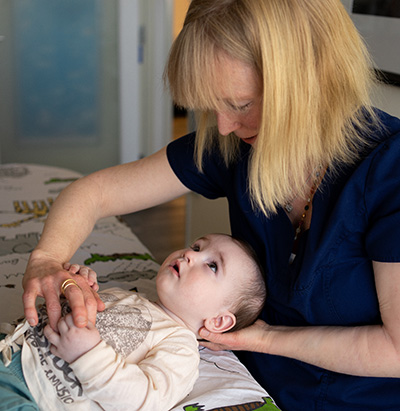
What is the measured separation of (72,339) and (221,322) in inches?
15.6

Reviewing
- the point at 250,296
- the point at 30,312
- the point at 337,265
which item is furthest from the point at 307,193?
the point at 30,312

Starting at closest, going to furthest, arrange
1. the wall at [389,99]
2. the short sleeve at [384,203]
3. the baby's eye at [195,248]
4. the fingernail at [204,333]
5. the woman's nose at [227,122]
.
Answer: the short sleeve at [384,203], the woman's nose at [227,122], the fingernail at [204,333], the baby's eye at [195,248], the wall at [389,99]

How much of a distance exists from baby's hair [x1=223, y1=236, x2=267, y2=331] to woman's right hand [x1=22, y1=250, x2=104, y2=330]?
0.34 metres

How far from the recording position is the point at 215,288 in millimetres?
1265

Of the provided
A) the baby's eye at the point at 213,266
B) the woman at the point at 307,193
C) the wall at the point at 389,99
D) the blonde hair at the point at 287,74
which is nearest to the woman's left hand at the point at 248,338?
the woman at the point at 307,193

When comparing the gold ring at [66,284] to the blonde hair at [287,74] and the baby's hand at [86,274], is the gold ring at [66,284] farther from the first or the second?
the blonde hair at [287,74]

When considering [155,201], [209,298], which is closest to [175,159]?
[155,201]

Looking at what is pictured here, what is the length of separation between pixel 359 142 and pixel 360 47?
0.18m

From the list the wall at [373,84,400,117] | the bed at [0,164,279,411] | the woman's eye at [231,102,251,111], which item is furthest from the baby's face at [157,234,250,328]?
the wall at [373,84,400,117]

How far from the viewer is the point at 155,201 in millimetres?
1496

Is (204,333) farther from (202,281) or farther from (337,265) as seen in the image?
(337,265)

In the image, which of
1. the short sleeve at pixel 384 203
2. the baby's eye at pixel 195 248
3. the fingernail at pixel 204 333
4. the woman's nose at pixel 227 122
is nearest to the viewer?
the short sleeve at pixel 384 203

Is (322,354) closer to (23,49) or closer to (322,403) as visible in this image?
(322,403)

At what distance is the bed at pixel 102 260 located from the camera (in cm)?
111
